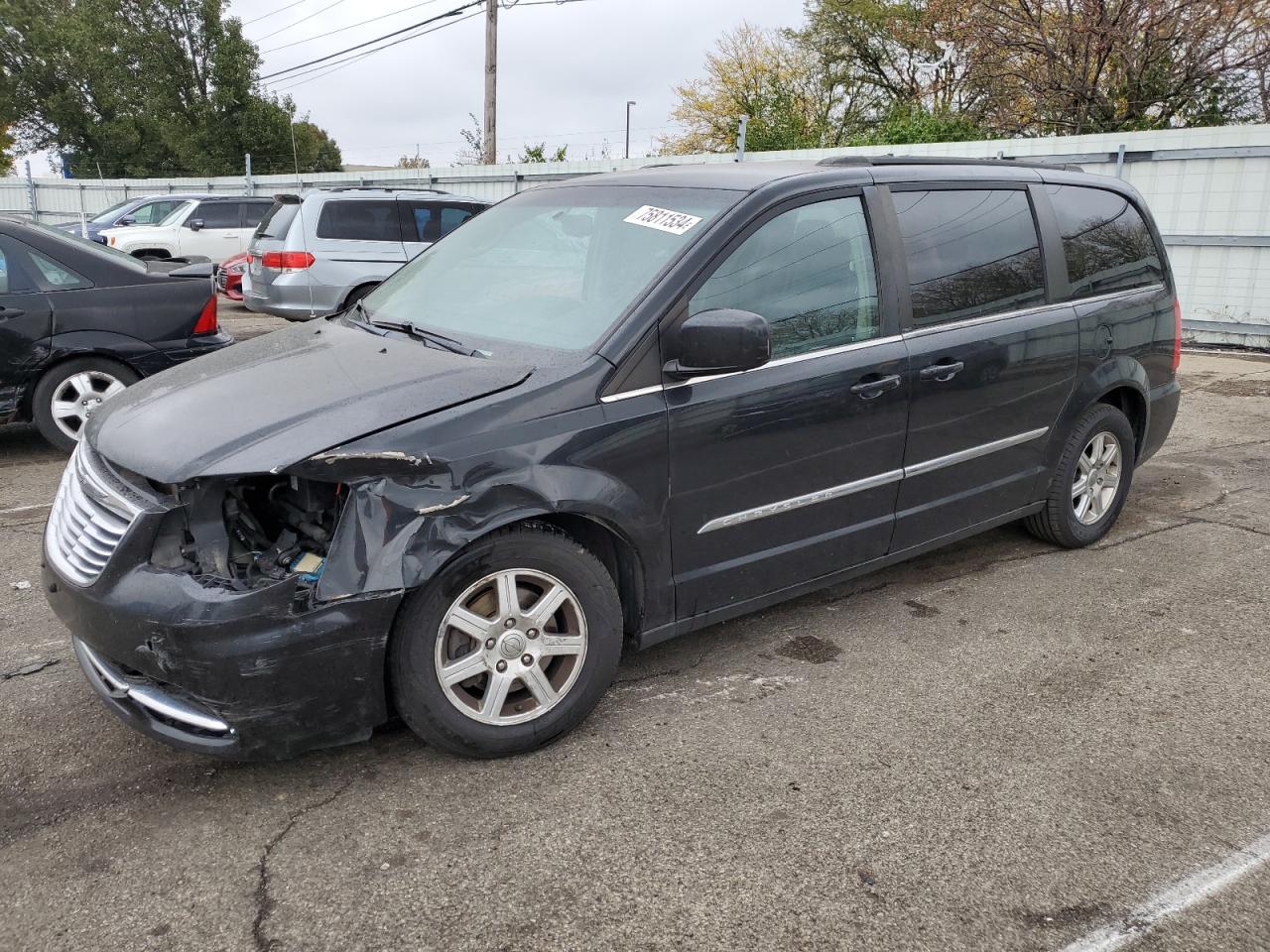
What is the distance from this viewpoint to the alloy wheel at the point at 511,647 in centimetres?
291

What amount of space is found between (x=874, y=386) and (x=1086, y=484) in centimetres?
180

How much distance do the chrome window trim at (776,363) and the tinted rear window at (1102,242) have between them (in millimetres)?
1368

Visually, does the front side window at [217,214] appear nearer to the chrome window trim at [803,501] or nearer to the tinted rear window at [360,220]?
the tinted rear window at [360,220]

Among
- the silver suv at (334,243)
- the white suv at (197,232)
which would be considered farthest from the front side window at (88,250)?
the white suv at (197,232)

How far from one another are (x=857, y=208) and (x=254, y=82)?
50.3m

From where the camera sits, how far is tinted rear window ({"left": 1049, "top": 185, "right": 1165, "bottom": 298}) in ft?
15.3

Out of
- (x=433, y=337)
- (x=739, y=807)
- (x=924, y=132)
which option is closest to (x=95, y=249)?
(x=433, y=337)

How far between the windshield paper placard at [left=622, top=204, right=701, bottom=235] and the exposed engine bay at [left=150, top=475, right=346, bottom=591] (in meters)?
1.50

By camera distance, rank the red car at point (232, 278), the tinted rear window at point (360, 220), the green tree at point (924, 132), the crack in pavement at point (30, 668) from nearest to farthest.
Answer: the crack in pavement at point (30, 668), the tinted rear window at point (360, 220), the red car at point (232, 278), the green tree at point (924, 132)

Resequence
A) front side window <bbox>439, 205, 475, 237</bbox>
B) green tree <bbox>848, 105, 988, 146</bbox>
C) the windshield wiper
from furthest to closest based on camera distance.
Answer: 1. green tree <bbox>848, 105, 988, 146</bbox>
2. front side window <bbox>439, 205, 475, 237</bbox>
3. the windshield wiper

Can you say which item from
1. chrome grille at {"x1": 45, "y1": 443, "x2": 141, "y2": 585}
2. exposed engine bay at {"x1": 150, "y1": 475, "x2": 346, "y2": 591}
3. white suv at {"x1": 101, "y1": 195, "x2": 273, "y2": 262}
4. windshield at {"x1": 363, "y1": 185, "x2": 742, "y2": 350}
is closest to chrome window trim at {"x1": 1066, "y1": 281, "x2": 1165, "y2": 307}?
windshield at {"x1": 363, "y1": 185, "x2": 742, "y2": 350}

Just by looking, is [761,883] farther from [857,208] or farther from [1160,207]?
[1160,207]

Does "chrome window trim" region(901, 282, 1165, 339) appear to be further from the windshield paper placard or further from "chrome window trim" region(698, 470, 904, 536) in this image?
the windshield paper placard

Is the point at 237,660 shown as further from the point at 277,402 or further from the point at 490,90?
the point at 490,90
